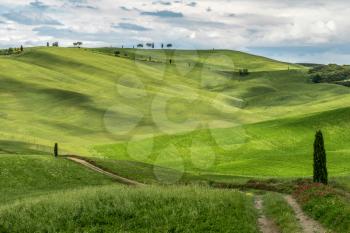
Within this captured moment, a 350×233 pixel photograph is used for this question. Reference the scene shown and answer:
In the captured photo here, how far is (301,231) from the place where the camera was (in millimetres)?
30078

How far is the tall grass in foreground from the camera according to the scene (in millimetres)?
31266

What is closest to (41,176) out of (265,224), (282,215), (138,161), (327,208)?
(282,215)

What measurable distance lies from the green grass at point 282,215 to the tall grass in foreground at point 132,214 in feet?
5.16

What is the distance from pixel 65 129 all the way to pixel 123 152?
122ft

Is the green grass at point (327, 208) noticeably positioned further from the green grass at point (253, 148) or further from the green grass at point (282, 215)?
the green grass at point (253, 148)

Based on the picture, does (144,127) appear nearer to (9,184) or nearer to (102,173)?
(102,173)

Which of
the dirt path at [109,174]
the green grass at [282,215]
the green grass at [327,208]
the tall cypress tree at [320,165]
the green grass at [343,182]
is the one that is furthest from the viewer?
the dirt path at [109,174]

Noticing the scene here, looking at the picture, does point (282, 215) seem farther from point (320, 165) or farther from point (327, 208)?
point (320, 165)

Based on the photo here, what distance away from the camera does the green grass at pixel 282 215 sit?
1226 inches

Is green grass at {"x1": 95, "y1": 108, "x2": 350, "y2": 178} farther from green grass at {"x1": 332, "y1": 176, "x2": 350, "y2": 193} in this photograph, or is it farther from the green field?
green grass at {"x1": 332, "y1": 176, "x2": 350, "y2": 193}

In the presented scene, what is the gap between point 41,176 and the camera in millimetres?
61406

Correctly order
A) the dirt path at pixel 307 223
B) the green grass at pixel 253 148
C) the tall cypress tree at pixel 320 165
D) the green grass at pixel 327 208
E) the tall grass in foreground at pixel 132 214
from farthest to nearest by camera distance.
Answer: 1. the green grass at pixel 253 148
2. the tall cypress tree at pixel 320 165
3. the tall grass in foreground at pixel 132 214
4. the dirt path at pixel 307 223
5. the green grass at pixel 327 208

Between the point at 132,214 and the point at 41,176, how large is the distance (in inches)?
1227

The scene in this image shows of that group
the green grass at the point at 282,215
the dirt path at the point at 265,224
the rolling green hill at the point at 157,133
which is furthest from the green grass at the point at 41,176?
the dirt path at the point at 265,224
